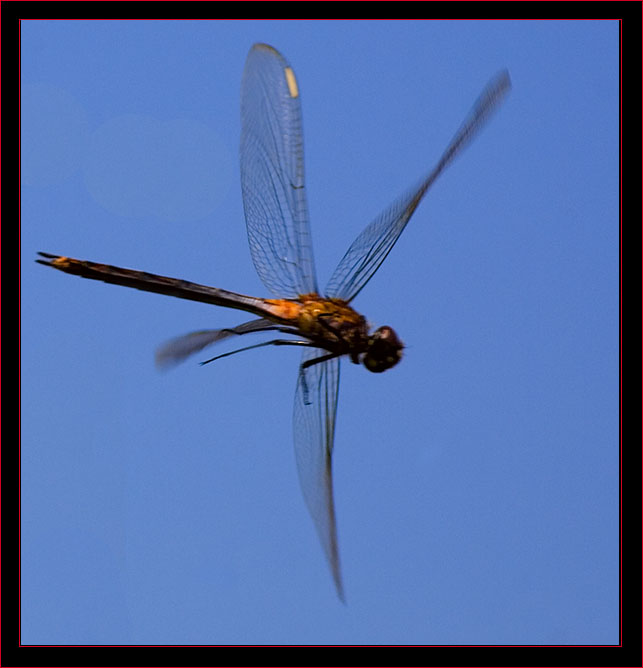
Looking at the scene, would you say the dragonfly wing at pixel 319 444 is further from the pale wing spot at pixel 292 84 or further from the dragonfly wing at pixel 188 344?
the pale wing spot at pixel 292 84

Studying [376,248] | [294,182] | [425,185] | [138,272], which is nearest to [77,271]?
[138,272]

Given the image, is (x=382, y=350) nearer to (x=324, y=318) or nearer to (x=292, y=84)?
(x=324, y=318)

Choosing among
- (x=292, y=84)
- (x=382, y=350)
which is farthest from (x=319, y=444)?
(x=292, y=84)

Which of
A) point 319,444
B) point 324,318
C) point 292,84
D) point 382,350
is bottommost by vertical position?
point 319,444

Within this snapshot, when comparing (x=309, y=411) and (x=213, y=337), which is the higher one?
(x=213, y=337)

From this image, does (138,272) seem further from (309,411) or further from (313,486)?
(313,486)

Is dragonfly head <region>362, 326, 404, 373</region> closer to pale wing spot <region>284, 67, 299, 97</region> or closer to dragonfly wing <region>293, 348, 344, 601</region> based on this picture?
dragonfly wing <region>293, 348, 344, 601</region>

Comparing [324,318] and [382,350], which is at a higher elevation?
[324,318]
